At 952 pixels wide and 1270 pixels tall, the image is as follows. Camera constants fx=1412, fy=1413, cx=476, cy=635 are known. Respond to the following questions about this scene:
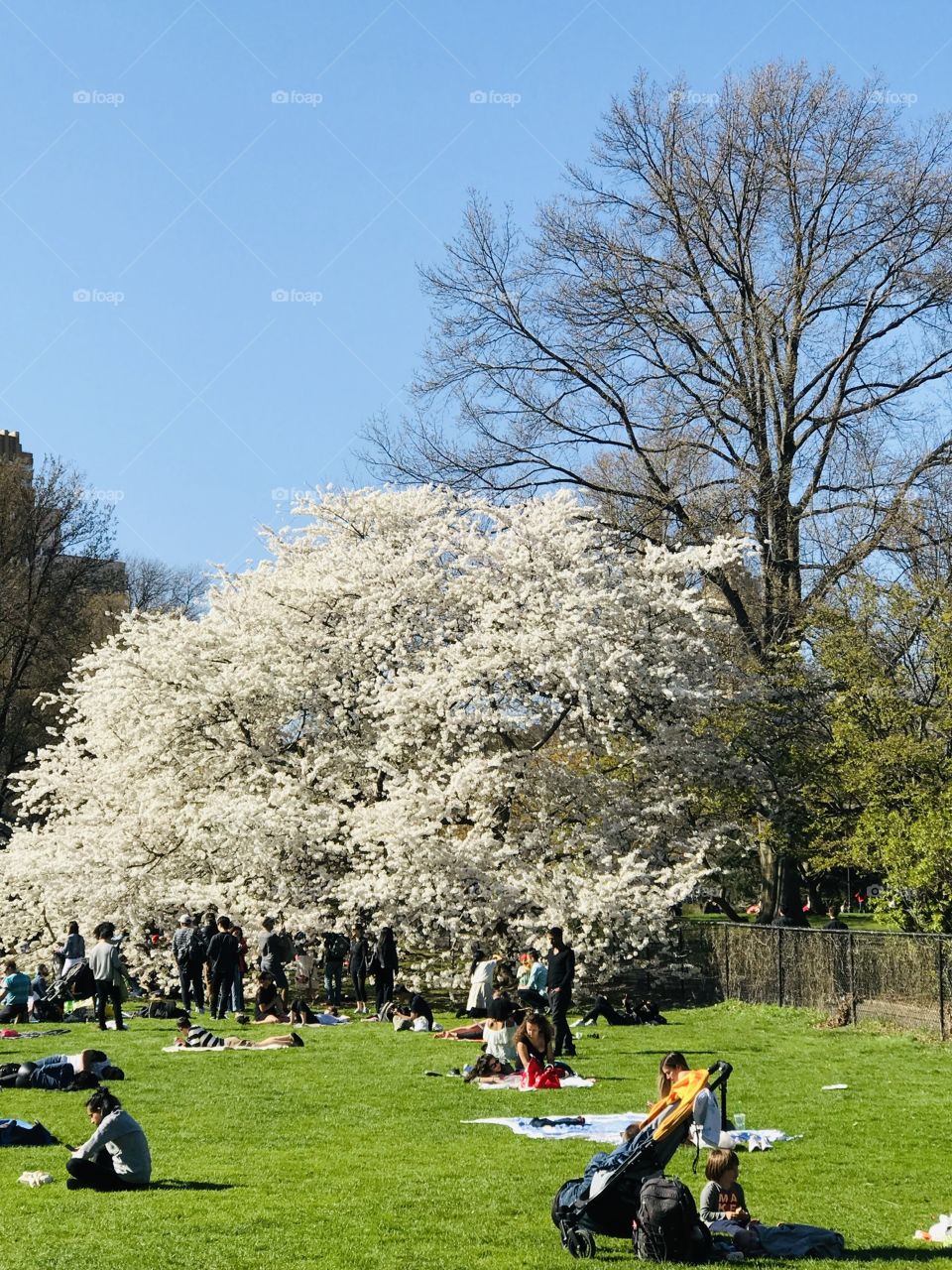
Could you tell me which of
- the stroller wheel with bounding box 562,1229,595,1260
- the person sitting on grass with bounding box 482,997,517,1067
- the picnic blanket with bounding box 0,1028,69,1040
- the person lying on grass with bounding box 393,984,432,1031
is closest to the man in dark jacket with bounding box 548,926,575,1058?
the person sitting on grass with bounding box 482,997,517,1067

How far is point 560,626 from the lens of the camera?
88.7ft

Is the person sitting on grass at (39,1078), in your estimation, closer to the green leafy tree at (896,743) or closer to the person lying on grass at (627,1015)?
the person lying on grass at (627,1015)

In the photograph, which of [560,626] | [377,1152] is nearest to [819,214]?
[560,626]

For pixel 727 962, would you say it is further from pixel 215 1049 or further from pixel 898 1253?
pixel 898 1253

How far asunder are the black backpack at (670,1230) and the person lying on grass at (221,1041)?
38.8ft

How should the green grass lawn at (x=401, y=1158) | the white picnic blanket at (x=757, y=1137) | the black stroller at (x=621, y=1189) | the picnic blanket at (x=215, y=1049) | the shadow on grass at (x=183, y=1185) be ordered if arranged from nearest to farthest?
the green grass lawn at (x=401, y=1158), the black stroller at (x=621, y=1189), the shadow on grass at (x=183, y=1185), the white picnic blanket at (x=757, y=1137), the picnic blanket at (x=215, y=1049)

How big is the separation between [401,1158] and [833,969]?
13.6 meters

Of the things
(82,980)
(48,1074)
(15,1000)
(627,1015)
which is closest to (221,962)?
(82,980)

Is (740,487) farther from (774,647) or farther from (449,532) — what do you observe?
(449,532)

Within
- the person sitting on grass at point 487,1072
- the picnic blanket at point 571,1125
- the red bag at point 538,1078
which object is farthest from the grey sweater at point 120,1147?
the person sitting on grass at point 487,1072

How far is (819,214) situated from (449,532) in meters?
11.2

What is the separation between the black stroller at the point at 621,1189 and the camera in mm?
9273

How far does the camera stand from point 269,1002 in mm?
22938

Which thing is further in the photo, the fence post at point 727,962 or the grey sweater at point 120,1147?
the fence post at point 727,962
